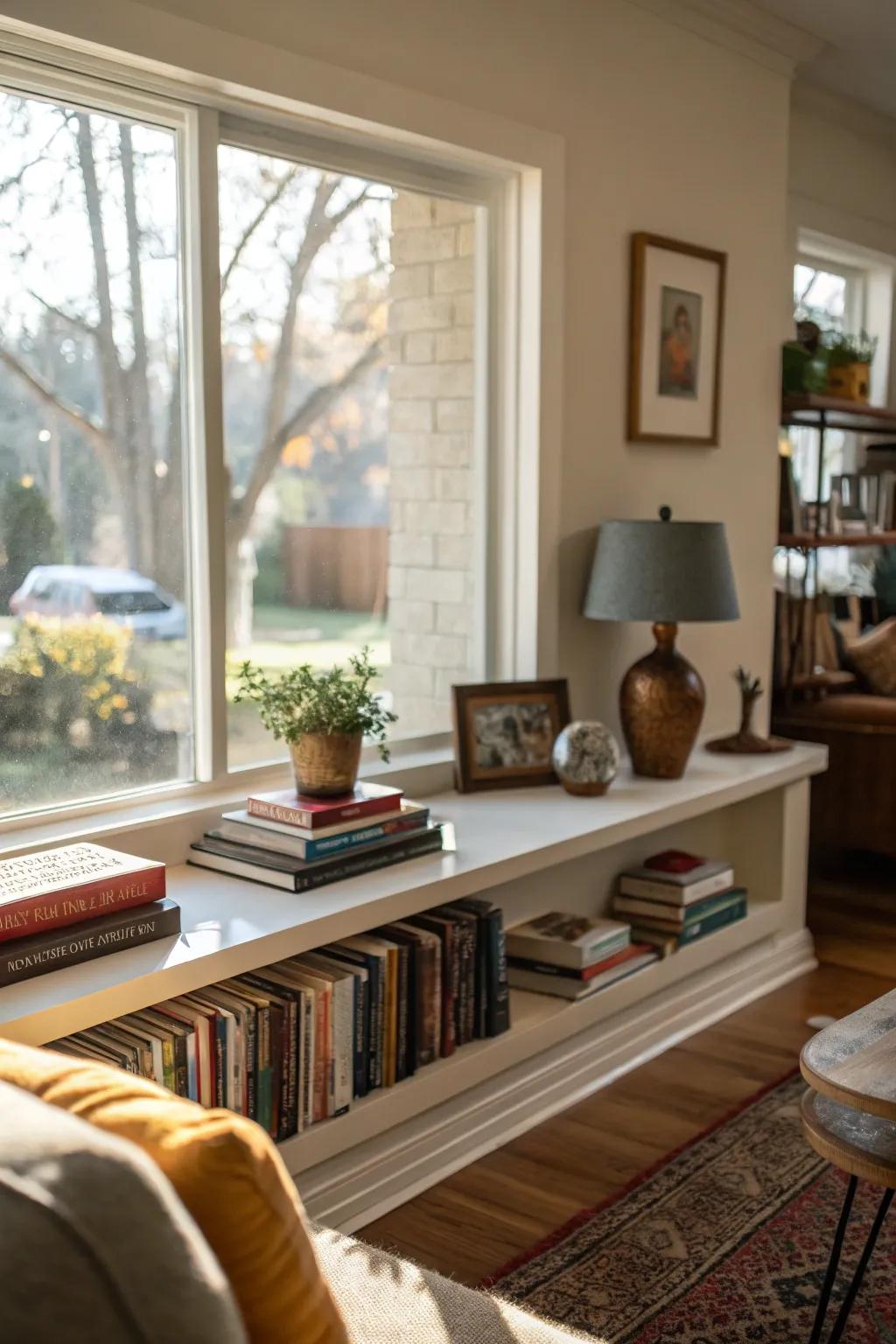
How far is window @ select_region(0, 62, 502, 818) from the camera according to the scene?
2238 mm

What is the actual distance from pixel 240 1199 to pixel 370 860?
57.9 inches

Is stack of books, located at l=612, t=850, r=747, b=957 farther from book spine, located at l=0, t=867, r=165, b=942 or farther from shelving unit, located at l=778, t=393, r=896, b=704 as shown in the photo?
book spine, located at l=0, t=867, r=165, b=942

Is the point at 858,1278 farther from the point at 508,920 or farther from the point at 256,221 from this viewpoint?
the point at 256,221

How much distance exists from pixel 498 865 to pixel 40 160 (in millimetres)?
1473

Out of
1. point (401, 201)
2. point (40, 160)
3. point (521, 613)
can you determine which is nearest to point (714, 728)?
point (521, 613)

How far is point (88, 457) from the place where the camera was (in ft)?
7.57

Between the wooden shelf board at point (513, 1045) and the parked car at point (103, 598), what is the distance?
3.11 feet

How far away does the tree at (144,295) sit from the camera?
2205 mm

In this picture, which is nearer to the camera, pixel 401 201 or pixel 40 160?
pixel 40 160

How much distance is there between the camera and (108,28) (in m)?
2.12

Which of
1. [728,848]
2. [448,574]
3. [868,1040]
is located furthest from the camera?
[728,848]

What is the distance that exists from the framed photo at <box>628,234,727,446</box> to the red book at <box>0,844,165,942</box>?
1869 mm

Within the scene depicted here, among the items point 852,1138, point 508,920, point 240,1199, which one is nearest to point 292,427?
point 508,920

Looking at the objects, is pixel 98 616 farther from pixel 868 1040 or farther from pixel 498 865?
pixel 868 1040
